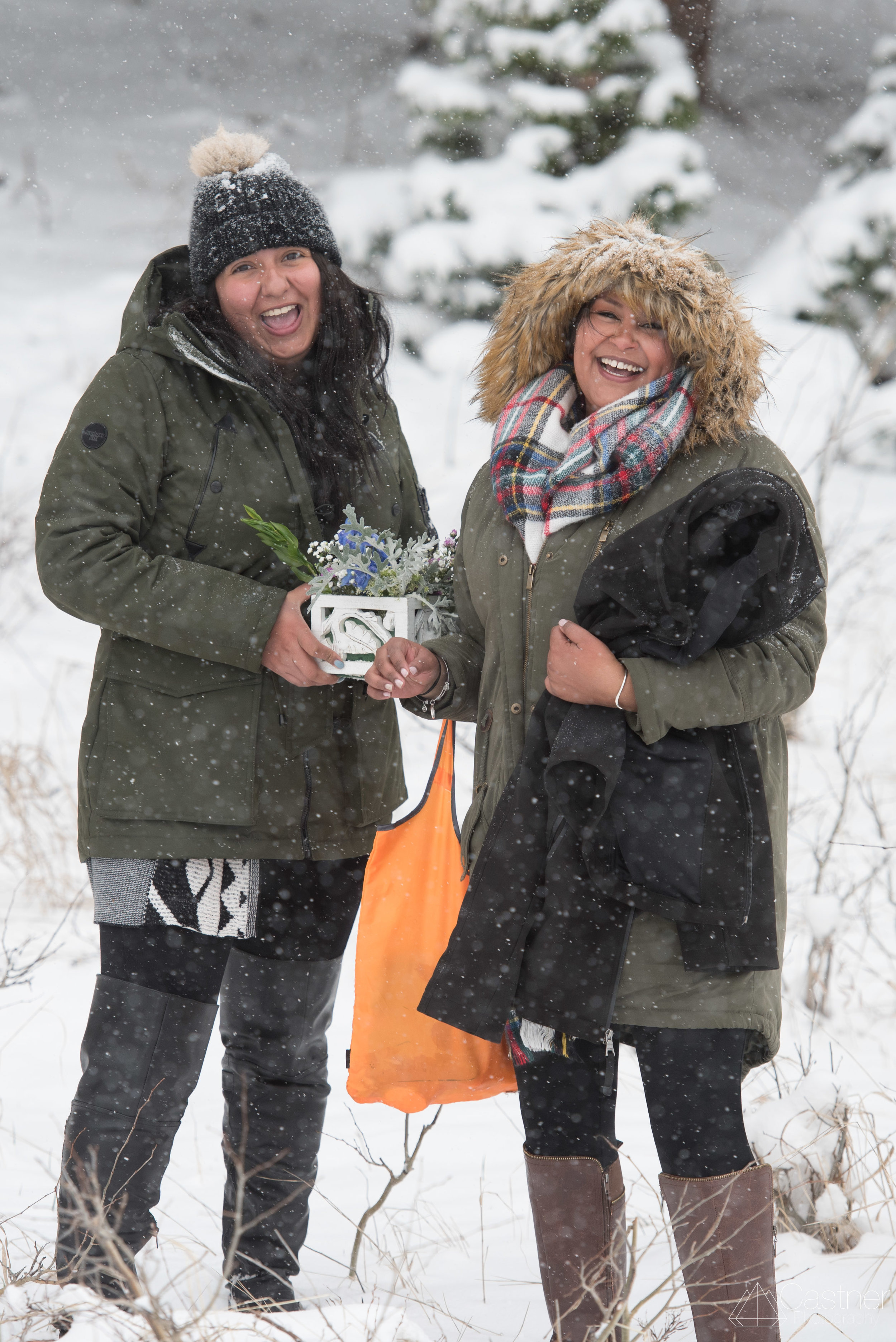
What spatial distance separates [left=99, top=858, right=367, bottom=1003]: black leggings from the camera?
1939mm

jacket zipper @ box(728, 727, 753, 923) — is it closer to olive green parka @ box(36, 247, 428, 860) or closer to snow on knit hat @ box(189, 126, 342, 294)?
olive green parka @ box(36, 247, 428, 860)

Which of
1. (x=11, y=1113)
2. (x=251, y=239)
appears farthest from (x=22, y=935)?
(x=251, y=239)

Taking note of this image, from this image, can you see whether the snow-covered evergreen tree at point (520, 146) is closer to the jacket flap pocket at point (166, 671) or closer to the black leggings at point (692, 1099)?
the jacket flap pocket at point (166, 671)

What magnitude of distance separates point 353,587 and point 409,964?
2.21 feet

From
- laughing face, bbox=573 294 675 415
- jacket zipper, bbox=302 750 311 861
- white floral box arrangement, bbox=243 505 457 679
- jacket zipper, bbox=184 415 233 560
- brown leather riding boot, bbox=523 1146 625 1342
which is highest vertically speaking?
laughing face, bbox=573 294 675 415

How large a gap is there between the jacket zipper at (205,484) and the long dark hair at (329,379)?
11cm

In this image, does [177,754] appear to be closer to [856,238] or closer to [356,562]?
[356,562]

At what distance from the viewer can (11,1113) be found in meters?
2.90

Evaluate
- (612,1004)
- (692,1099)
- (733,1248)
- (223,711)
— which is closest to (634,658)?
(612,1004)

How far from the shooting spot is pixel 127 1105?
1.89m

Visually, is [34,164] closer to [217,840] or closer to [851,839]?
[851,839]

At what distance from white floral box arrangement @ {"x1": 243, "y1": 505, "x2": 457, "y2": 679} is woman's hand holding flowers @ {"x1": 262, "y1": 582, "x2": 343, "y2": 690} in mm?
15

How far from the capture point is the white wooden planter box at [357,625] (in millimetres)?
1912

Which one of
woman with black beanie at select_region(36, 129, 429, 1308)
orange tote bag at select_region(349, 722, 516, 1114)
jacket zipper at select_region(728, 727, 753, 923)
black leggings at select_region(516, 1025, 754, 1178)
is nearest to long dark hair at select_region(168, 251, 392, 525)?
A: woman with black beanie at select_region(36, 129, 429, 1308)
